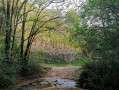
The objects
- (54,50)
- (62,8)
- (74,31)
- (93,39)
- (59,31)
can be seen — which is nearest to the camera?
(93,39)

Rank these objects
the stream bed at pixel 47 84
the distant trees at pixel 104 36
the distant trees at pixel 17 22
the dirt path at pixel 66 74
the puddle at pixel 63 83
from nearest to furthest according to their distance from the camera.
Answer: the distant trees at pixel 104 36 < the stream bed at pixel 47 84 < the puddle at pixel 63 83 < the distant trees at pixel 17 22 < the dirt path at pixel 66 74

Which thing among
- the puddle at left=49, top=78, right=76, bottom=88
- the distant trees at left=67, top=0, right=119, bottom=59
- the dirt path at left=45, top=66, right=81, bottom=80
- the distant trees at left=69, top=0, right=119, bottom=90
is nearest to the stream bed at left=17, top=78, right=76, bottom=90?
the puddle at left=49, top=78, right=76, bottom=88

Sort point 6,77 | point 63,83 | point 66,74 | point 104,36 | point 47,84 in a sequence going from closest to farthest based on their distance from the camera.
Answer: point 104,36 → point 6,77 → point 47,84 → point 63,83 → point 66,74

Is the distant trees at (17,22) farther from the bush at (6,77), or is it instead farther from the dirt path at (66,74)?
the dirt path at (66,74)

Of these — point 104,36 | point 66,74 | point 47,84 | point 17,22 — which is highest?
point 17,22

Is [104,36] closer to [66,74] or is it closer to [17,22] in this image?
[17,22]

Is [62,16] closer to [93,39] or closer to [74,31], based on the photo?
[74,31]

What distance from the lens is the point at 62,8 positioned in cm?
868

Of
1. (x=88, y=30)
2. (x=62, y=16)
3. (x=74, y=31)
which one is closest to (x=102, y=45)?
(x=88, y=30)

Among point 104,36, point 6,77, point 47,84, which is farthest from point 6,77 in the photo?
point 104,36


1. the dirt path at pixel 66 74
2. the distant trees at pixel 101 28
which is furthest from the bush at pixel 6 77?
the distant trees at pixel 101 28

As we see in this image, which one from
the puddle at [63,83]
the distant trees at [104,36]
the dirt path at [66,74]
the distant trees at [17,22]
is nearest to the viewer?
the distant trees at [104,36]

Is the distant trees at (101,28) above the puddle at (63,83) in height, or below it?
above

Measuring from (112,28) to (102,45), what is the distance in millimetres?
759
